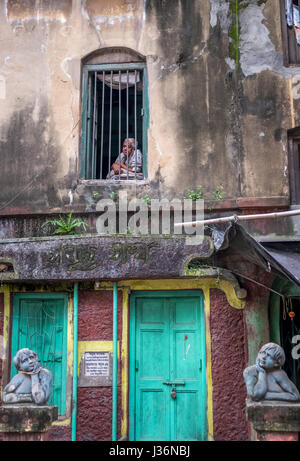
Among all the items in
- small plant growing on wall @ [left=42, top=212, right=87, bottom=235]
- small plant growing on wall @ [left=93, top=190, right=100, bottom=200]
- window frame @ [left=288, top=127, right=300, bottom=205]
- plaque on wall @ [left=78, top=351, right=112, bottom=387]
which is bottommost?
plaque on wall @ [left=78, top=351, right=112, bottom=387]

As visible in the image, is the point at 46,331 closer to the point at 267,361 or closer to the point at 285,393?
the point at 267,361

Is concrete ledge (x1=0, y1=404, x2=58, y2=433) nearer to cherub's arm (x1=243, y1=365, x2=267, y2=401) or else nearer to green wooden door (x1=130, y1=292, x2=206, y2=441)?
green wooden door (x1=130, y1=292, x2=206, y2=441)

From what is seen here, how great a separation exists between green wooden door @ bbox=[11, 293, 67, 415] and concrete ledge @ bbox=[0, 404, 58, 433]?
196cm

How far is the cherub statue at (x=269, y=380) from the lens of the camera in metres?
6.04

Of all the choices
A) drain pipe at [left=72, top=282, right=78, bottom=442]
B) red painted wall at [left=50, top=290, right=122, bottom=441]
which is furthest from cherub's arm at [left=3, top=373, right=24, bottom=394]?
red painted wall at [left=50, top=290, right=122, bottom=441]

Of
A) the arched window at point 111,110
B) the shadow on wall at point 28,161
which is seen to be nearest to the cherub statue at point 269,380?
the arched window at point 111,110

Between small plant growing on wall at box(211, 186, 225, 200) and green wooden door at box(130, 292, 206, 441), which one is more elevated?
small plant growing on wall at box(211, 186, 225, 200)

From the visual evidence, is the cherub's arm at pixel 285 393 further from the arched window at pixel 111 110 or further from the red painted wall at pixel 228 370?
the arched window at pixel 111 110

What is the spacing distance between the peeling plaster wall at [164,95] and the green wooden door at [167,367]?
1.77 meters

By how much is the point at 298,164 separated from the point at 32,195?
413 centimetres

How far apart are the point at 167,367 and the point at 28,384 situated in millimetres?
2395

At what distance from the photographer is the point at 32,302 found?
→ 27.7ft

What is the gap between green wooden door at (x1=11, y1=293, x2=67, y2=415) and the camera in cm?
816

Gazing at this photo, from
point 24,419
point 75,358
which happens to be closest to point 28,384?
point 24,419
